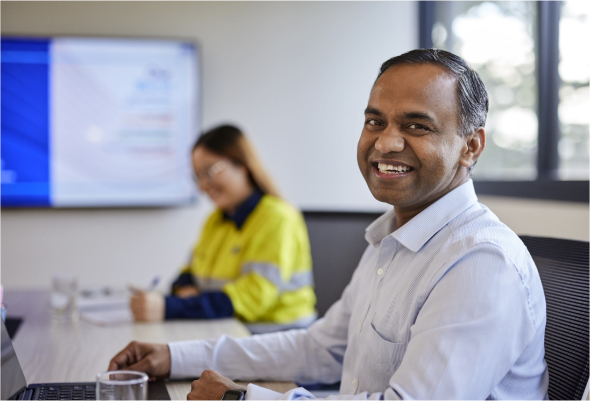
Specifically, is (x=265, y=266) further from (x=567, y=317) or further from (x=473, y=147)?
(x=567, y=317)

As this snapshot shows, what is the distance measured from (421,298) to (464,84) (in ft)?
1.31

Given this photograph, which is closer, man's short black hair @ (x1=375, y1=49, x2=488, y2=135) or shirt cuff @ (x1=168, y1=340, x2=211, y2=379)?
man's short black hair @ (x1=375, y1=49, x2=488, y2=135)

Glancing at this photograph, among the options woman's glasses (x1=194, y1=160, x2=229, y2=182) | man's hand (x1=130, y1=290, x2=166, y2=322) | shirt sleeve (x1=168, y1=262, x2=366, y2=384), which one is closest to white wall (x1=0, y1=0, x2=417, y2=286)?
woman's glasses (x1=194, y1=160, x2=229, y2=182)

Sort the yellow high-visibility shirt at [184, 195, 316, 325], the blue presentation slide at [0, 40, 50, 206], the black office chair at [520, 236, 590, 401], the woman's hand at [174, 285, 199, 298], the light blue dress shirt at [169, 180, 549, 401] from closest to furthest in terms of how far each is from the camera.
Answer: the light blue dress shirt at [169, 180, 549, 401] → the black office chair at [520, 236, 590, 401] → the yellow high-visibility shirt at [184, 195, 316, 325] → the woman's hand at [174, 285, 199, 298] → the blue presentation slide at [0, 40, 50, 206]

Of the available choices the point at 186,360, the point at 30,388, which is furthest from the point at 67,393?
the point at 186,360

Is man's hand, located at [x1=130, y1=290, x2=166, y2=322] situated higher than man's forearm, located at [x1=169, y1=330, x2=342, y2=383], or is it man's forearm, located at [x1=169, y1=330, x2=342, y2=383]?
man's forearm, located at [x1=169, y1=330, x2=342, y2=383]

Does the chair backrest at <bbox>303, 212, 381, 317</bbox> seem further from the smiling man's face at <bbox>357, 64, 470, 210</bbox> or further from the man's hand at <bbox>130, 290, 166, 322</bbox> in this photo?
the smiling man's face at <bbox>357, 64, 470, 210</bbox>

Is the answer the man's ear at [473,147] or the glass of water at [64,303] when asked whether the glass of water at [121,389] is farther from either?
the glass of water at [64,303]

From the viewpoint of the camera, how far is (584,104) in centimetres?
239

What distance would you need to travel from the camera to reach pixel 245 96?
12.5 feet

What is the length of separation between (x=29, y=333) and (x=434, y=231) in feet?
4.16

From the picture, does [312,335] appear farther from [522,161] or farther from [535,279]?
[522,161]

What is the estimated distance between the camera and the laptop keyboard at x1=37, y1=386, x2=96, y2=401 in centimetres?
119

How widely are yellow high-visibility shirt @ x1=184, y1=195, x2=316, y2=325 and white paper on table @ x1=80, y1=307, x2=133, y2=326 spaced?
33 cm
